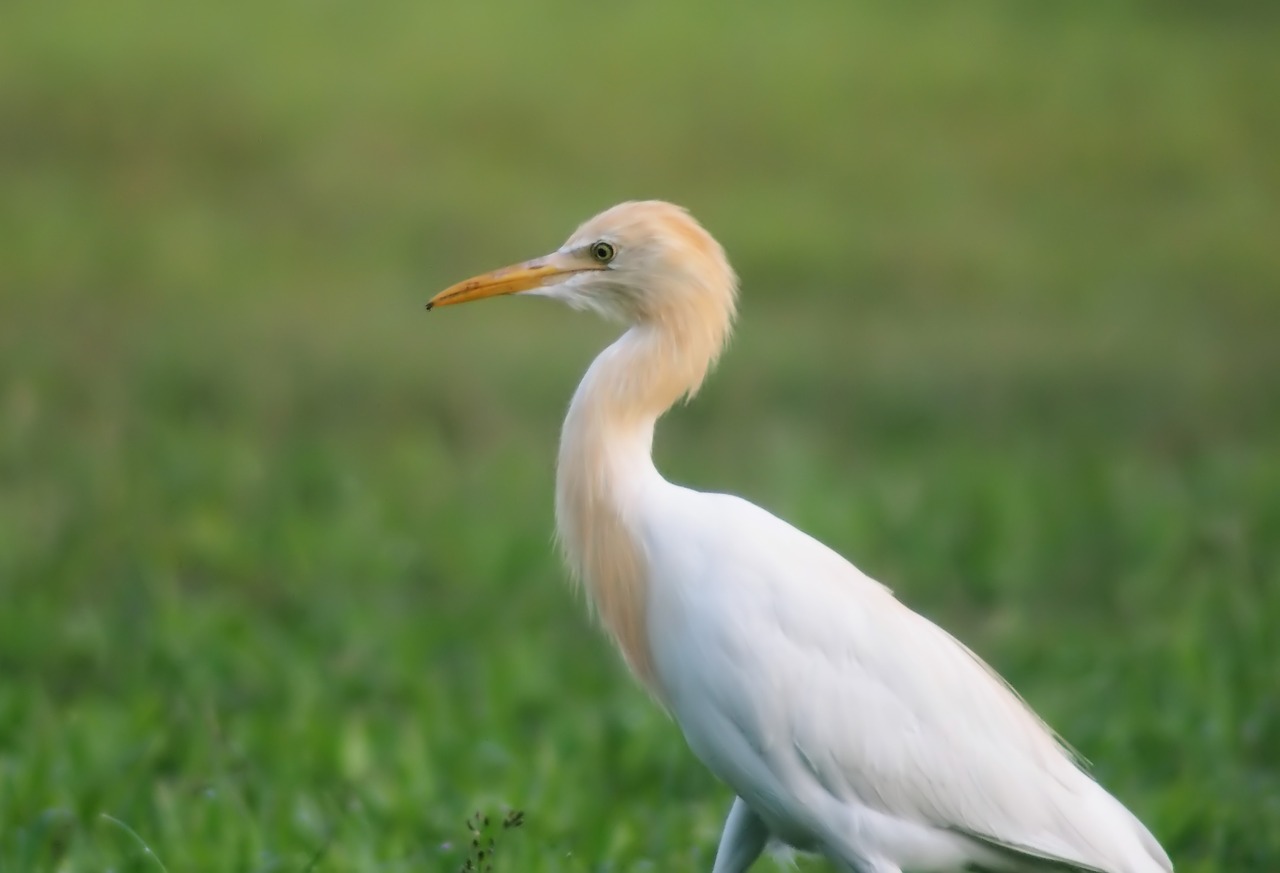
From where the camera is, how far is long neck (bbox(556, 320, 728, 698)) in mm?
2088

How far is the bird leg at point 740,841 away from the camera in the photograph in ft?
7.04

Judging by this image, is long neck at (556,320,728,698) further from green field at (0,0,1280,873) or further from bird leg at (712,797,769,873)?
green field at (0,0,1280,873)

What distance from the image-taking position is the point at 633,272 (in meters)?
2.11

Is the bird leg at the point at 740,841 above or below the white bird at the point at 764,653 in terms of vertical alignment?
below

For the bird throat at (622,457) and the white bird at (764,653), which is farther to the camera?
the bird throat at (622,457)

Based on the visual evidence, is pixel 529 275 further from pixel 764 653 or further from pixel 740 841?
pixel 740 841

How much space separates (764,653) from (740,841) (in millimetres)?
341

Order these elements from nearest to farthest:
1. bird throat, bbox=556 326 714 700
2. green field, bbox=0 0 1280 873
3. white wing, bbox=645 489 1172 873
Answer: white wing, bbox=645 489 1172 873 < bird throat, bbox=556 326 714 700 < green field, bbox=0 0 1280 873

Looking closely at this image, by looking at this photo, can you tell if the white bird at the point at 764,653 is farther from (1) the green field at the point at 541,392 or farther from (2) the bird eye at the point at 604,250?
(1) the green field at the point at 541,392

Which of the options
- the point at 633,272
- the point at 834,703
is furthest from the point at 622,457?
the point at 834,703

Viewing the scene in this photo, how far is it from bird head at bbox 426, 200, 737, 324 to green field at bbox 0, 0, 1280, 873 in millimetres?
860

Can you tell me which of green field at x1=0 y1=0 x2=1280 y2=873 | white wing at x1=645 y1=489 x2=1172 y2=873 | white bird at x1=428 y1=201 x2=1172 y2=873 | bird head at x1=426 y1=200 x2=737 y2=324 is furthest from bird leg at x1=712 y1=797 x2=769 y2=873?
bird head at x1=426 y1=200 x2=737 y2=324

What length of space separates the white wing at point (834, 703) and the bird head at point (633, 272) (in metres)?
0.25

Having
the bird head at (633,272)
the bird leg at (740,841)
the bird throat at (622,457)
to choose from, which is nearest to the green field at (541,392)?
the bird leg at (740,841)
